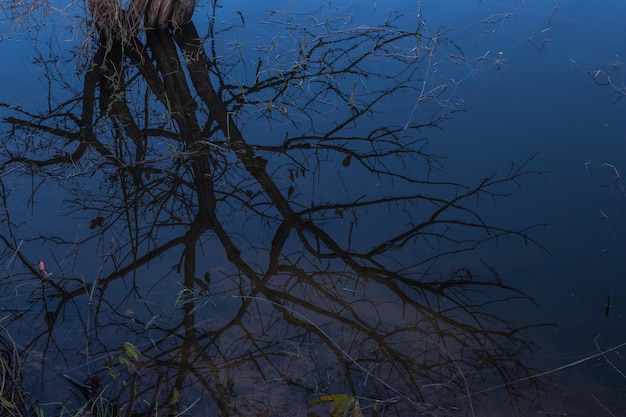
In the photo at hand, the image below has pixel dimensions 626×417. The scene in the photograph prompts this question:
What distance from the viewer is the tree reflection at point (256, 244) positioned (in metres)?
1.80

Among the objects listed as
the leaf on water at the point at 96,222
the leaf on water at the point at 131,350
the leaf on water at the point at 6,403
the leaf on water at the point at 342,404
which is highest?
the leaf on water at the point at 96,222

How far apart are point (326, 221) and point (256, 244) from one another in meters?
0.26

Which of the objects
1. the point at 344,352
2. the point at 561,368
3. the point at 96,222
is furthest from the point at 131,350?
the point at 561,368

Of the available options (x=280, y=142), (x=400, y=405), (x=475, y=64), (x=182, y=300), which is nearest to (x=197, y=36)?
(x=280, y=142)

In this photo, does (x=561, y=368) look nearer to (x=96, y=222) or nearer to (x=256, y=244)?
(x=256, y=244)

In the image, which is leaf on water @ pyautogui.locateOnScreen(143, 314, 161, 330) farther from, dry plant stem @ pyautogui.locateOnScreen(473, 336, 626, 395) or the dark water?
dry plant stem @ pyautogui.locateOnScreen(473, 336, 626, 395)

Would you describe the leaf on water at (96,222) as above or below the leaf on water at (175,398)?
above

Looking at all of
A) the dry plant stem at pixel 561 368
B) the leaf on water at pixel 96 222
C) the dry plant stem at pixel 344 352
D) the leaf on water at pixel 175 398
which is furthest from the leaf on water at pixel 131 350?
the dry plant stem at pixel 561 368

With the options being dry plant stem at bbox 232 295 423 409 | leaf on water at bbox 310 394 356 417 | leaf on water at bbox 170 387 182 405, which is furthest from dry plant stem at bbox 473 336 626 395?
leaf on water at bbox 170 387 182 405

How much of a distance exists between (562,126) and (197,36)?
6.69 ft

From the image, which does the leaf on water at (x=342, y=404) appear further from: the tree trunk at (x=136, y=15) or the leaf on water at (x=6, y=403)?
the tree trunk at (x=136, y=15)

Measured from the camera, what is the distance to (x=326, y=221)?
7.93 feet

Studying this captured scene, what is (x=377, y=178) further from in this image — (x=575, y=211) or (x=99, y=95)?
(x=99, y=95)

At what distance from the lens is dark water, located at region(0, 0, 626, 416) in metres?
1.79
